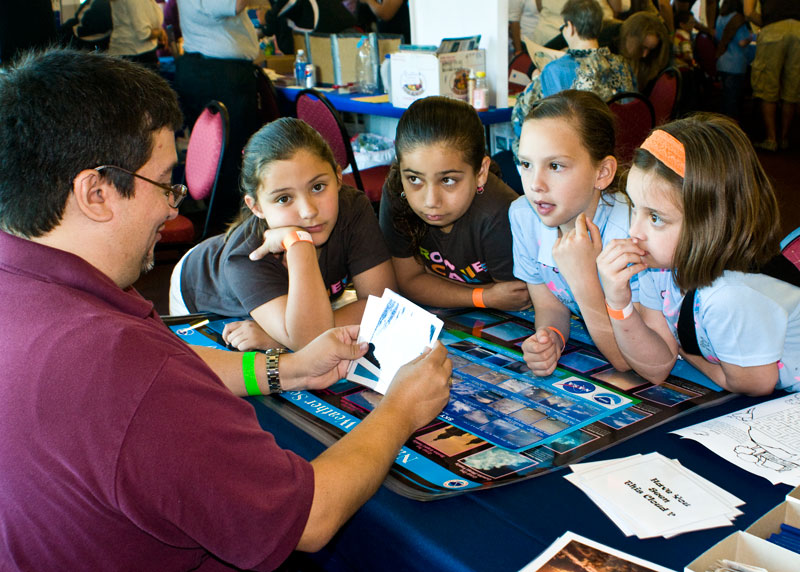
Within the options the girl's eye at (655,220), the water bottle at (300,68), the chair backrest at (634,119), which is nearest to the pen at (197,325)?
the girl's eye at (655,220)

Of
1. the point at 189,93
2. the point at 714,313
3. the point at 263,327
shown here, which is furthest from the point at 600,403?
the point at 189,93

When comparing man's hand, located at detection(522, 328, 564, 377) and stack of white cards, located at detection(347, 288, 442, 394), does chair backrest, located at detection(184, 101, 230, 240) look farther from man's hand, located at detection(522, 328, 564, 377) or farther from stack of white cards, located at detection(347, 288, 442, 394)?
man's hand, located at detection(522, 328, 564, 377)

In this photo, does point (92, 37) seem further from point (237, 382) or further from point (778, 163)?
point (778, 163)

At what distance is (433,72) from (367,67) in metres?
1.45

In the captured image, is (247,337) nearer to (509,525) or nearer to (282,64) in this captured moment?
(509,525)

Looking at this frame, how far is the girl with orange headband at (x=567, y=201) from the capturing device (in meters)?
1.59

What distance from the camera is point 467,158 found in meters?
2.05

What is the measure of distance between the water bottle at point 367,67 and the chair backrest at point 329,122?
1.52 metres

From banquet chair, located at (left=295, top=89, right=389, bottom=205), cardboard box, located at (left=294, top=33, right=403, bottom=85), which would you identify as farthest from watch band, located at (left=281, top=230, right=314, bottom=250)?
cardboard box, located at (left=294, top=33, right=403, bottom=85)

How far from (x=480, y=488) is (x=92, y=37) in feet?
16.7

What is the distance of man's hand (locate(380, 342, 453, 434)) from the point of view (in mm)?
1228

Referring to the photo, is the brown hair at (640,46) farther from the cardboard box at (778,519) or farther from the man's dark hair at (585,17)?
the cardboard box at (778,519)

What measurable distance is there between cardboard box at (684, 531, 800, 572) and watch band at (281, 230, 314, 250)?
1308 mm

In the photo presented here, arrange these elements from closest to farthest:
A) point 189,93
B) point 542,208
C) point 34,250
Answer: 1. point 34,250
2. point 542,208
3. point 189,93
